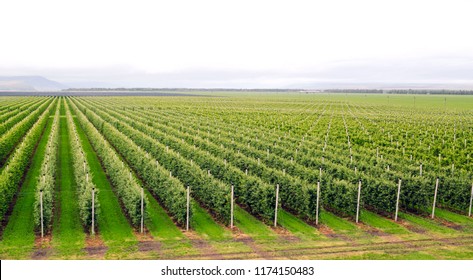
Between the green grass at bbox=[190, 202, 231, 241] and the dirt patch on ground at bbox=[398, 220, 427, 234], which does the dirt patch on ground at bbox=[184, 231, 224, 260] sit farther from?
the dirt patch on ground at bbox=[398, 220, 427, 234]

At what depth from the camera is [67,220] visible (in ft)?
66.7

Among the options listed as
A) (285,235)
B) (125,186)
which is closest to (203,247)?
(285,235)

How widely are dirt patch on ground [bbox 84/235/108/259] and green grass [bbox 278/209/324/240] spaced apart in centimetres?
780

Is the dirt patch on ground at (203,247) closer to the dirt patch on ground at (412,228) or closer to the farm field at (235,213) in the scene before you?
the farm field at (235,213)

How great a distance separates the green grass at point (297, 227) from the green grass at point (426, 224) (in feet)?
16.3

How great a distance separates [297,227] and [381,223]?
404 centimetres

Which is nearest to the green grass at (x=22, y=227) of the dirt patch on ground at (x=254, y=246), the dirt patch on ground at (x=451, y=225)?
the dirt patch on ground at (x=254, y=246)

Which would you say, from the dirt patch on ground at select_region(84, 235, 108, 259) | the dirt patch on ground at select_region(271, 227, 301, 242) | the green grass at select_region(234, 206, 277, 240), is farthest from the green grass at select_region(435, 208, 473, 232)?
the dirt patch on ground at select_region(84, 235, 108, 259)

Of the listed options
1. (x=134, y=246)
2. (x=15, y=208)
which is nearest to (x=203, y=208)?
(x=134, y=246)

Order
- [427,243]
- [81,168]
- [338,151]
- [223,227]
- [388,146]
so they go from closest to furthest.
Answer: [427,243] → [223,227] → [81,168] → [338,151] → [388,146]

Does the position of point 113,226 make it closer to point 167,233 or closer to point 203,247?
point 167,233

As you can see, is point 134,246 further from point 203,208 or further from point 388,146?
point 388,146

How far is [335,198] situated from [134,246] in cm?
1025

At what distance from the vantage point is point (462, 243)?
1827 centimetres
